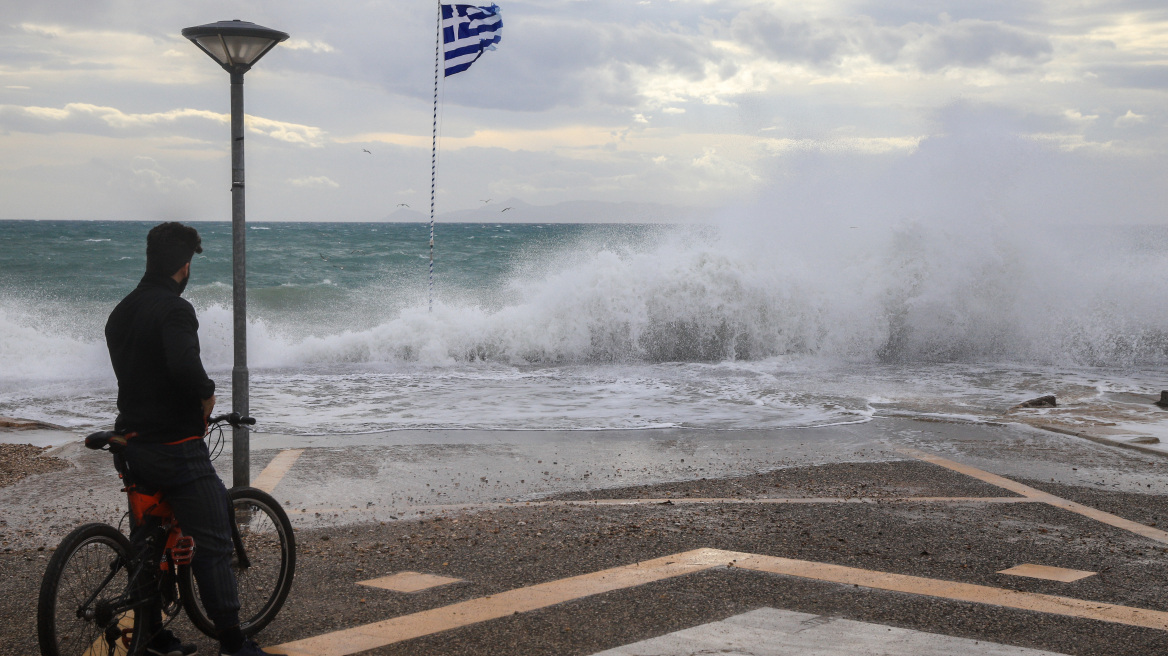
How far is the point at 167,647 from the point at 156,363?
3.94 feet

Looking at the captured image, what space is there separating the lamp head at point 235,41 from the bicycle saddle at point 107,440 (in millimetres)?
3406

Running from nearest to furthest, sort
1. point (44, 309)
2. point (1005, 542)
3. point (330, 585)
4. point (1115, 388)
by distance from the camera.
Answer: point (330, 585)
point (1005, 542)
point (1115, 388)
point (44, 309)

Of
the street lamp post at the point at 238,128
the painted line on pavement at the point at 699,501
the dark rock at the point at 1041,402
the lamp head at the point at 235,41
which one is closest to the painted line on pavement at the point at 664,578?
the painted line on pavement at the point at 699,501

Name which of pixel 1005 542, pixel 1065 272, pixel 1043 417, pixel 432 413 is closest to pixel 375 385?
pixel 432 413

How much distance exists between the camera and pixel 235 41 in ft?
19.5

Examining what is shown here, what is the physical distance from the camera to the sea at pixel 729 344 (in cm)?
1120

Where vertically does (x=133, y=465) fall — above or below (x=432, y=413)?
above

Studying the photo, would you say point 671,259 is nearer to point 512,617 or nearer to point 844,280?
point 844,280

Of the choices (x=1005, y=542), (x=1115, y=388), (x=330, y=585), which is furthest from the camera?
(x=1115, y=388)

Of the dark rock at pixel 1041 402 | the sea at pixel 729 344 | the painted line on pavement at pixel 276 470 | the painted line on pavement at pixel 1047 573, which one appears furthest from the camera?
the dark rock at pixel 1041 402

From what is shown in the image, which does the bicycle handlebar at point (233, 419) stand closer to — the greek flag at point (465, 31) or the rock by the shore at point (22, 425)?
the rock by the shore at point (22, 425)

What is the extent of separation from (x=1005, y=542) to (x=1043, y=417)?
6016 mm

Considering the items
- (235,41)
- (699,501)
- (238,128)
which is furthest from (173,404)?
(699,501)

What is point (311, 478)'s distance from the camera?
24.1 ft
